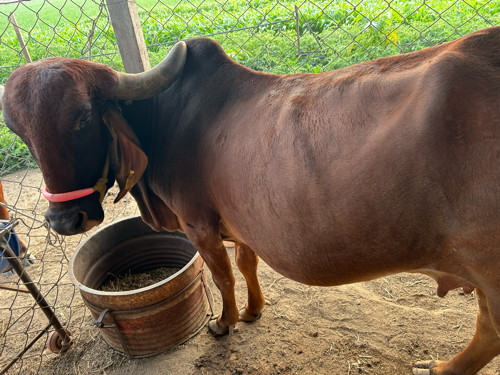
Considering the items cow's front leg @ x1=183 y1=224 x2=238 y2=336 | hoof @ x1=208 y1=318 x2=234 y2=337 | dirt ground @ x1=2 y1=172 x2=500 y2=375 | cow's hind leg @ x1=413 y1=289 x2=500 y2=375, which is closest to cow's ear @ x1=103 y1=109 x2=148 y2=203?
cow's front leg @ x1=183 y1=224 x2=238 y2=336

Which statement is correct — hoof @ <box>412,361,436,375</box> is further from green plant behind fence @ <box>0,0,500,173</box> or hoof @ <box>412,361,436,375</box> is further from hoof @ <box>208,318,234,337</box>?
green plant behind fence @ <box>0,0,500,173</box>

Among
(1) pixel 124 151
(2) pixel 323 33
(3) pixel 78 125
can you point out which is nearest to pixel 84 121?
(3) pixel 78 125

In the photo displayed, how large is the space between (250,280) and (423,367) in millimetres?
1444

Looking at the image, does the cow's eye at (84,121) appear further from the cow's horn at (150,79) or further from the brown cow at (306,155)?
the cow's horn at (150,79)

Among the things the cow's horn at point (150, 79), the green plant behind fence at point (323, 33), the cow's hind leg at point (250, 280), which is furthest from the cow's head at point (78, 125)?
the green plant behind fence at point (323, 33)

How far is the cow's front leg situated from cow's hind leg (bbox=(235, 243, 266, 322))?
0.51ft

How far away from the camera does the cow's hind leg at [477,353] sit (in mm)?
2260

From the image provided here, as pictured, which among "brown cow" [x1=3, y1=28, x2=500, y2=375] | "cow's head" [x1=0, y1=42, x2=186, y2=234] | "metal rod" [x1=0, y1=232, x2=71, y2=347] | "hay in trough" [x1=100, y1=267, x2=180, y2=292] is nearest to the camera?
"brown cow" [x1=3, y1=28, x2=500, y2=375]

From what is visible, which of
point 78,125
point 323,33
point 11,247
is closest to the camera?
point 78,125

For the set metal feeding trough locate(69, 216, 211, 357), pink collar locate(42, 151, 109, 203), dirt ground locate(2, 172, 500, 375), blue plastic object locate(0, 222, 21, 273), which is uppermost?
pink collar locate(42, 151, 109, 203)

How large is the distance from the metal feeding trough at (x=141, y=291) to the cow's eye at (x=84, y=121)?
120 centimetres

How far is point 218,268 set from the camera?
2828mm

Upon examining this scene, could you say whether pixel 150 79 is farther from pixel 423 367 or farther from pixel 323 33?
pixel 323 33

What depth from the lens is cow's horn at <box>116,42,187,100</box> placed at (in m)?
2.19
